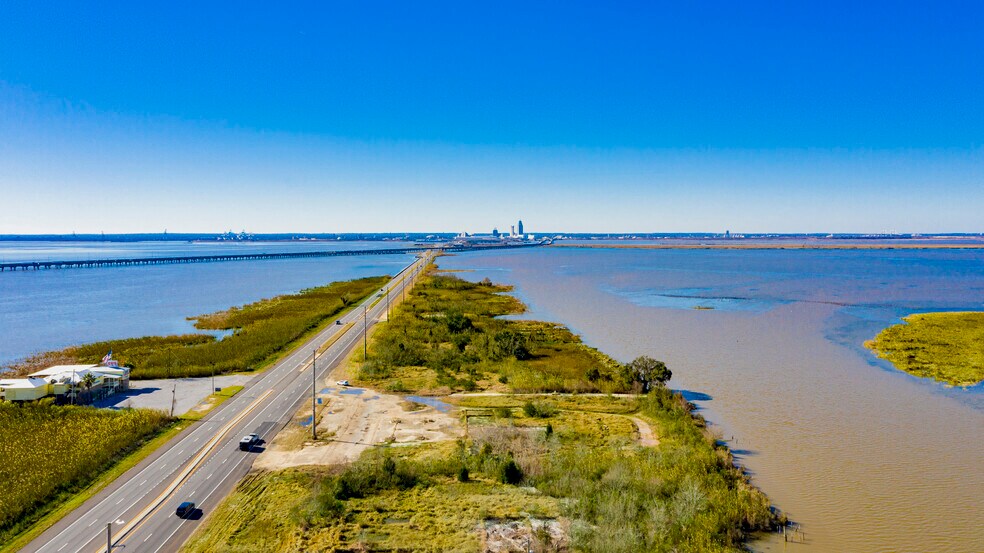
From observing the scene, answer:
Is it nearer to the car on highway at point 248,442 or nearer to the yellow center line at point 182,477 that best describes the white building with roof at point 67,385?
the yellow center line at point 182,477

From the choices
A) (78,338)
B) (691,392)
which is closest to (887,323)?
(691,392)

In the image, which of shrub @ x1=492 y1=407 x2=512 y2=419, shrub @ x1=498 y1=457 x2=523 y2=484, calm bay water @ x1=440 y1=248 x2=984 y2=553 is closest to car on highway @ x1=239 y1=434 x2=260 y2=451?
shrub @ x1=498 y1=457 x2=523 y2=484

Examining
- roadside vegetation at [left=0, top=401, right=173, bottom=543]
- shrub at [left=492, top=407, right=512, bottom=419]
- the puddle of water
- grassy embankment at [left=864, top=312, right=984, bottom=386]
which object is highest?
grassy embankment at [left=864, top=312, right=984, bottom=386]

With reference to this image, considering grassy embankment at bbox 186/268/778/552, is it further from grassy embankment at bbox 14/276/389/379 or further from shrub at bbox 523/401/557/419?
grassy embankment at bbox 14/276/389/379

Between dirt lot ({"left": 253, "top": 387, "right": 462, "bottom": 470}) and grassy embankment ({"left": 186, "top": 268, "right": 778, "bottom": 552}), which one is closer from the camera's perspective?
grassy embankment ({"left": 186, "top": 268, "right": 778, "bottom": 552})

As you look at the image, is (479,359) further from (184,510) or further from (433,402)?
(184,510)

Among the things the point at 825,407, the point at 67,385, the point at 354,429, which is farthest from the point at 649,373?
the point at 67,385

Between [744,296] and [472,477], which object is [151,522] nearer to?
[472,477]
